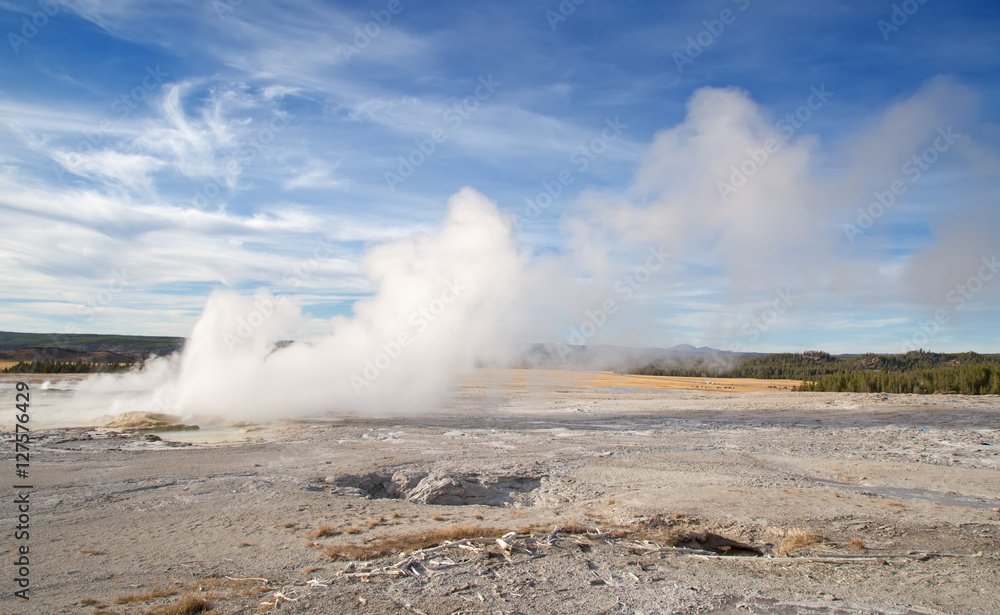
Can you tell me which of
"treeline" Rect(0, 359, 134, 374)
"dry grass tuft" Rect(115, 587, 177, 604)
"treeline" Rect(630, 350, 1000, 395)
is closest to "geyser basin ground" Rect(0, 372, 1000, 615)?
"dry grass tuft" Rect(115, 587, 177, 604)

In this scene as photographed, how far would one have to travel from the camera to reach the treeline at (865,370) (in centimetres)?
5784

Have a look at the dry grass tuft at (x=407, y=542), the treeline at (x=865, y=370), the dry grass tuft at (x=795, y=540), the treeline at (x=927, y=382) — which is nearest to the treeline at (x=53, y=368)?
the dry grass tuft at (x=407, y=542)

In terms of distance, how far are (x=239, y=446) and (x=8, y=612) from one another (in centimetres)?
1388

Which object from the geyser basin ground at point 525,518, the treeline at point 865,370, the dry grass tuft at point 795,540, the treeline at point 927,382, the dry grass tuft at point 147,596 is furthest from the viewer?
the treeline at point 865,370

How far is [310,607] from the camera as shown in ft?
22.0

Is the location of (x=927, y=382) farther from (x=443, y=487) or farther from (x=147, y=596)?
(x=147, y=596)

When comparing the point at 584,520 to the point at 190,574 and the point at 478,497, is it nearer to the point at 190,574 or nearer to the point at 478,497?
the point at 478,497

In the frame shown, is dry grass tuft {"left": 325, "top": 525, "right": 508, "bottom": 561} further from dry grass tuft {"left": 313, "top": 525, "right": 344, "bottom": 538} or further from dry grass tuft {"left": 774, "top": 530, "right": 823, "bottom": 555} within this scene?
dry grass tuft {"left": 774, "top": 530, "right": 823, "bottom": 555}

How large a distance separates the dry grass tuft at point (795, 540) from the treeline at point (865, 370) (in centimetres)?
6014

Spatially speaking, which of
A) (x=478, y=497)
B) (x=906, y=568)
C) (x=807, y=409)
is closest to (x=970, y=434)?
(x=807, y=409)

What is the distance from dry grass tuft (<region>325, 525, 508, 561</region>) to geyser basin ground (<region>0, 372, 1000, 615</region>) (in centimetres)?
11

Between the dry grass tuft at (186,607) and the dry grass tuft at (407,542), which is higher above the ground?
the dry grass tuft at (186,607)

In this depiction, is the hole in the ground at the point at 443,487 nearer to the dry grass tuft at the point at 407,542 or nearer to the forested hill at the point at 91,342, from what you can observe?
the dry grass tuft at the point at 407,542

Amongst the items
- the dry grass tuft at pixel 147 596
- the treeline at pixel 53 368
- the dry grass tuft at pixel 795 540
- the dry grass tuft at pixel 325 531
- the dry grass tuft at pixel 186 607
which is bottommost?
the treeline at pixel 53 368
